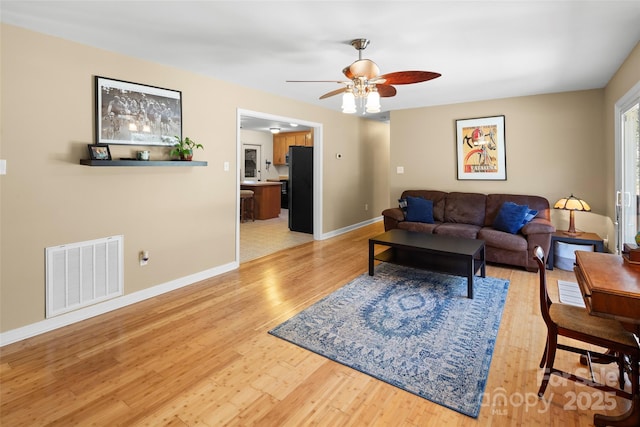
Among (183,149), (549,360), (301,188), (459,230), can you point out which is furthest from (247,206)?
(549,360)

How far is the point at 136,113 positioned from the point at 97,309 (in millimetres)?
1846

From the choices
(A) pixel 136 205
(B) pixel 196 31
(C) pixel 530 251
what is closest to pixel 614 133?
(C) pixel 530 251

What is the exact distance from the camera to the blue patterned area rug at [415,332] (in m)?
2.03

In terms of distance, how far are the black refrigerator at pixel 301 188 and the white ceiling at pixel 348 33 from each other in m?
2.61

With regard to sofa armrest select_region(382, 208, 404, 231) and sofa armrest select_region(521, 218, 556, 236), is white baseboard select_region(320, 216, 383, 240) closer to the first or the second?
sofa armrest select_region(382, 208, 404, 231)

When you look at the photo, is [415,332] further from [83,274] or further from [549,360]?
[83,274]

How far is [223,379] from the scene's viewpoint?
6.75ft

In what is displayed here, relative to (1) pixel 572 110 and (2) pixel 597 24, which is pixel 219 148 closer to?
(2) pixel 597 24

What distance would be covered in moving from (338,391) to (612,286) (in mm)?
1496

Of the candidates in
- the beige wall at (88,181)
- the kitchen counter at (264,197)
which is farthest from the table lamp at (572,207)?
the kitchen counter at (264,197)

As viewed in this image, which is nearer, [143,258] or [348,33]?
[348,33]

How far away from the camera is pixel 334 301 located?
321cm

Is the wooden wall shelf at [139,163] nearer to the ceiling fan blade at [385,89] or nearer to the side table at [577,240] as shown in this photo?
the ceiling fan blade at [385,89]

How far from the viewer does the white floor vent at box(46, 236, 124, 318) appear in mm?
2699
